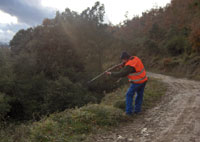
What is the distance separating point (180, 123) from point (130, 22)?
5811cm

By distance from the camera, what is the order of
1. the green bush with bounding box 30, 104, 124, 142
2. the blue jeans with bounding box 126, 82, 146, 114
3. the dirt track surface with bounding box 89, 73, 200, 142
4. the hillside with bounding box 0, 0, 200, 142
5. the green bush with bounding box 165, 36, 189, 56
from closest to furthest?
the dirt track surface with bounding box 89, 73, 200, 142, the green bush with bounding box 30, 104, 124, 142, the hillside with bounding box 0, 0, 200, 142, the blue jeans with bounding box 126, 82, 146, 114, the green bush with bounding box 165, 36, 189, 56

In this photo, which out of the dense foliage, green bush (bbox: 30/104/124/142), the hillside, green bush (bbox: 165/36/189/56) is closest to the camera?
green bush (bbox: 30/104/124/142)

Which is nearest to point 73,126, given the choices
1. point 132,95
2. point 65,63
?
point 132,95

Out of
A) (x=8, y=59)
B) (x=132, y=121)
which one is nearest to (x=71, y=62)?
(x=8, y=59)

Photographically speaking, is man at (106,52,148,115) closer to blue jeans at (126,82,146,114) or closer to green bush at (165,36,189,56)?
blue jeans at (126,82,146,114)

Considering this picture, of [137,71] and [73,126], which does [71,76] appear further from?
[73,126]

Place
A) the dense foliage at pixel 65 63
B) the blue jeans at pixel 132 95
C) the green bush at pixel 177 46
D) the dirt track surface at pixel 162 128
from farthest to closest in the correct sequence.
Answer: the green bush at pixel 177 46 → the dense foliage at pixel 65 63 → the blue jeans at pixel 132 95 → the dirt track surface at pixel 162 128

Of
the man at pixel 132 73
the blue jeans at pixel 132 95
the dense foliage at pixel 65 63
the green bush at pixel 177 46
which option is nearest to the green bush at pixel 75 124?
the blue jeans at pixel 132 95

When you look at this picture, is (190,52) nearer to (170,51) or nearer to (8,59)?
(170,51)

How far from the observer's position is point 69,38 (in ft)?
68.7

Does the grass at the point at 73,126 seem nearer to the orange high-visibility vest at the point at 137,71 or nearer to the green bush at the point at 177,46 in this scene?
the orange high-visibility vest at the point at 137,71

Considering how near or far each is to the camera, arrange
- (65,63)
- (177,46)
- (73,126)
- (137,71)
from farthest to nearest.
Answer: (177,46) < (65,63) < (137,71) < (73,126)

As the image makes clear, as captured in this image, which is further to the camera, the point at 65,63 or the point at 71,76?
the point at 65,63

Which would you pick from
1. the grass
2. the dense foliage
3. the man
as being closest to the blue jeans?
the man
